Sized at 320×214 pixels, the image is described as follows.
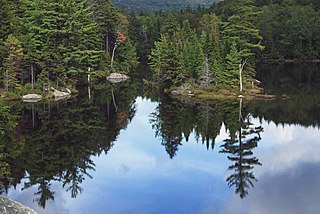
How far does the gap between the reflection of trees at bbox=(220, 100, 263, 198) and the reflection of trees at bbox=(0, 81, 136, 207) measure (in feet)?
24.2

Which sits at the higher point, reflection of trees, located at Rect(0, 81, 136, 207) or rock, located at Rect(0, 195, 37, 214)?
rock, located at Rect(0, 195, 37, 214)

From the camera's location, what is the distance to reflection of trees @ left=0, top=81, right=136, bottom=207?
72.8ft

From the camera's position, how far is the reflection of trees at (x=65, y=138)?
22.2m

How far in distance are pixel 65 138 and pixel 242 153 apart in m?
11.5

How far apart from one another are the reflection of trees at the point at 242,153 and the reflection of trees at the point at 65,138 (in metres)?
7.37

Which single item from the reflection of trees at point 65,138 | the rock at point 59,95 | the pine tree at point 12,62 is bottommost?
the rock at point 59,95

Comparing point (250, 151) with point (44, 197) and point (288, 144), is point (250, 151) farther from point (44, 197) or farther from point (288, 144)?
point (44, 197)

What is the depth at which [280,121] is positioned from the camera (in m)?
34.1

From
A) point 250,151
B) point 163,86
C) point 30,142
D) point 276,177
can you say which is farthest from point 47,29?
point 276,177

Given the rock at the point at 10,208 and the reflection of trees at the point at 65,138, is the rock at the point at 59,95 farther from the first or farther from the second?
the rock at the point at 10,208

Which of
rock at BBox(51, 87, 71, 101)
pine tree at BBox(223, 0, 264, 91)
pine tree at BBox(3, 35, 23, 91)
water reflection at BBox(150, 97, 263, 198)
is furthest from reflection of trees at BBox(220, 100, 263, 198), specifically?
pine tree at BBox(3, 35, 23, 91)

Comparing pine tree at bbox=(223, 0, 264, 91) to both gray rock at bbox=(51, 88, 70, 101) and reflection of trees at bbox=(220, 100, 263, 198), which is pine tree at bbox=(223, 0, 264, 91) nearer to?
reflection of trees at bbox=(220, 100, 263, 198)

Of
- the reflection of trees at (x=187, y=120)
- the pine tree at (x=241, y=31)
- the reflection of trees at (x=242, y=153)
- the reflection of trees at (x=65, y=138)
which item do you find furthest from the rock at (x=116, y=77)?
the reflection of trees at (x=242, y=153)

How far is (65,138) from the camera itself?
29328 mm
